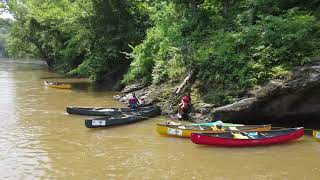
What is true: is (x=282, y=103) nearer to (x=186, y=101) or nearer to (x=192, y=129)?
(x=192, y=129)

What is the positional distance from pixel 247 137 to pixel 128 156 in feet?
15.3

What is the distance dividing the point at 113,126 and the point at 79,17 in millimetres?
18032

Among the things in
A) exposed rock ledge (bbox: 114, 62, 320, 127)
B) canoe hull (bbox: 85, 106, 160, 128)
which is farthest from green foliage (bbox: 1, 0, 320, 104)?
canoe hull (bbox: 85, 106, 160, 128)

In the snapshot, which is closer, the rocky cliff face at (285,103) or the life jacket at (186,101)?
the rocky cliff face at (285,103)

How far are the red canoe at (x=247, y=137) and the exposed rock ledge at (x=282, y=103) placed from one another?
2.13 m

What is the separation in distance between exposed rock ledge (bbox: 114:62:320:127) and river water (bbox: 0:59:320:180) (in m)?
1.73

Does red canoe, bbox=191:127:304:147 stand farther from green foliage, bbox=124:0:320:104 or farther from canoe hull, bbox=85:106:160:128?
canoe hull, bbox=85:106:160:128

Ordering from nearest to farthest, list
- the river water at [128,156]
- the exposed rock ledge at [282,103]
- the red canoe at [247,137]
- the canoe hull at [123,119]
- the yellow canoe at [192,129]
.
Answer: the river water at [128,156] < the red canoe at [247,137] < the yellow canoe at [192,129] < the exposed rock ledge at [282,103] < the canoe hull at [123,119]

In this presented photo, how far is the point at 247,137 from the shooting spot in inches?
659

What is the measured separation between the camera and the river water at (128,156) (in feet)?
44.8

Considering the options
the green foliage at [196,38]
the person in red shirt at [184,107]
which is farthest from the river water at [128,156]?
the green foliage at [196,38]

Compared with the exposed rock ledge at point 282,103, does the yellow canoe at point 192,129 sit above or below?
below

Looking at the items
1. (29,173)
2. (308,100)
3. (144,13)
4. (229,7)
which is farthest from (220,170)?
(144,13)

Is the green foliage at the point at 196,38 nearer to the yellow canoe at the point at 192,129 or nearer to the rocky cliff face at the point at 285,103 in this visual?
the rocky cliff face at the point at 285,103
